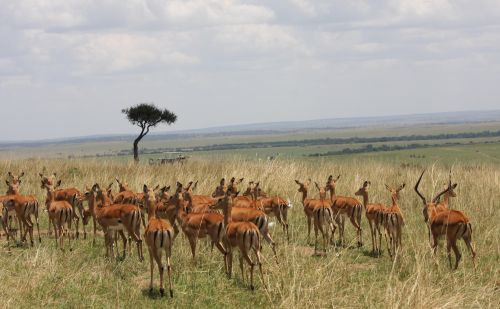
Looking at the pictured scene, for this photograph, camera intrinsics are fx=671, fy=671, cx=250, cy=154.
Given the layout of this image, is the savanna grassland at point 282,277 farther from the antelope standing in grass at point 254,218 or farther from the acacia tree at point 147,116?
the acacia tree at point 147,116

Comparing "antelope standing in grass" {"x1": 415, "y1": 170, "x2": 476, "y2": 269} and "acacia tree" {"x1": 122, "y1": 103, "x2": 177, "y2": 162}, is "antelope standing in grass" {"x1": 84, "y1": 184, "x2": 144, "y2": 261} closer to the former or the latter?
"antelope standing in grass" {"x1": 415, "y1": 170, "x2": 476, "y2": 269}

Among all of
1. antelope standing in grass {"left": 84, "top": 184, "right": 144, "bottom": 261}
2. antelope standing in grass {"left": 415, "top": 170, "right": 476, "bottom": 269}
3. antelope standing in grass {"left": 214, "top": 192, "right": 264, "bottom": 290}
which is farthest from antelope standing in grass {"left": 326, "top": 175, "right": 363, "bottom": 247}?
antelope standing in grass {"left": 84, "top": 184, "right": 144, "bottom": 261}

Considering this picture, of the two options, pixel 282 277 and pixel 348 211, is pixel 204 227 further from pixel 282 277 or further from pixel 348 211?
pixel 348 211

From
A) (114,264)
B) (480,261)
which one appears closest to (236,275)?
(114,264)

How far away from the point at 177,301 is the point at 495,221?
818 centimetres

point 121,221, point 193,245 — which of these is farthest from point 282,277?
point 121,221

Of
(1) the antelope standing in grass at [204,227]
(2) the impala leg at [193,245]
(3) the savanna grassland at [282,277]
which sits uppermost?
(1) the antelope standing in grass at [204,227]

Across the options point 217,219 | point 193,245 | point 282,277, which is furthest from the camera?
point 193,245

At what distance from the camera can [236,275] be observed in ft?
32.7

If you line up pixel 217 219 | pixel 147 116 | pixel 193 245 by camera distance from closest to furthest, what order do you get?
pixel 217 219 < pixel 193 245 < pixel 147 116

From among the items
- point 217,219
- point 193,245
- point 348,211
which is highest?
point 217,219

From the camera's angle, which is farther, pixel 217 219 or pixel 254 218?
pixel 254 218

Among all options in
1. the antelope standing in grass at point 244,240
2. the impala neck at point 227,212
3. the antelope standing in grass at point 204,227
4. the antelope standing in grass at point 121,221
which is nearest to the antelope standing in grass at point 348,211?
the impala neck at point 227,212

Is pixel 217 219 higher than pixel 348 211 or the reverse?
higher
